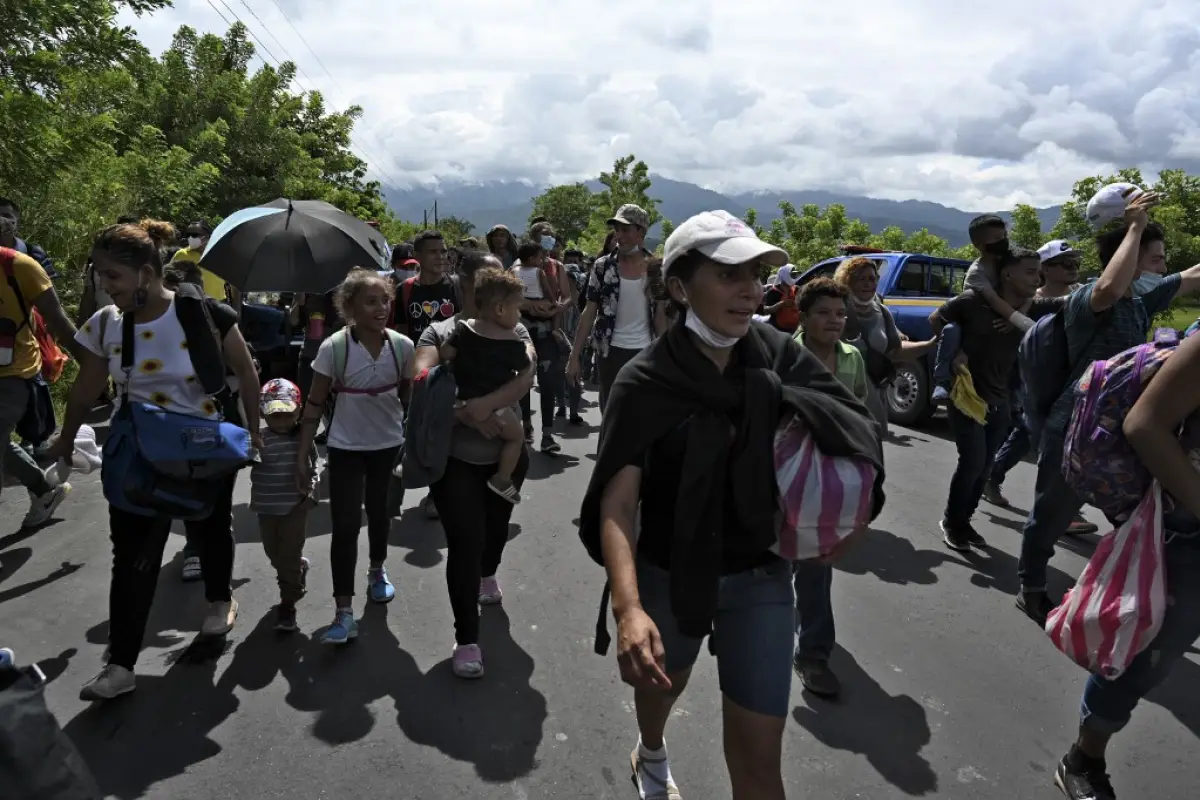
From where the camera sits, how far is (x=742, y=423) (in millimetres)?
2129

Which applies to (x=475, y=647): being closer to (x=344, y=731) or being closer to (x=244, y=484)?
(x=344, y=731)

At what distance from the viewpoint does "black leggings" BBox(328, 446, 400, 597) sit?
12.9 ft

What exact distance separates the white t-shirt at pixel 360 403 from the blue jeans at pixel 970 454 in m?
3.44

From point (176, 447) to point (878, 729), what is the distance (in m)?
2.98

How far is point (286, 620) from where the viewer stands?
13.2 feet

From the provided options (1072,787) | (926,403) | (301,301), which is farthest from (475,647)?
(926,403)

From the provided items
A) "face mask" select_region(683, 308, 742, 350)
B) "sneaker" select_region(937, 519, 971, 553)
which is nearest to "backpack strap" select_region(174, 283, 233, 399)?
"face mask" select_region(683, 308, 742, 350)

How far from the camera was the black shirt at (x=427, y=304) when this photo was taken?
595cm

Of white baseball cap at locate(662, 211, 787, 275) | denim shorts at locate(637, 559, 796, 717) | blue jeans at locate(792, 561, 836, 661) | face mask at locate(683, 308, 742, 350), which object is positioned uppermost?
white baseball cap at locate(662, 211, 787, 275)

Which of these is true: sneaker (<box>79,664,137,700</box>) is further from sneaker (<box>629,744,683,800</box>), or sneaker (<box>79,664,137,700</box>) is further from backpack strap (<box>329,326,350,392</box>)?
sneaker (<box>629,744,683,800</box>)

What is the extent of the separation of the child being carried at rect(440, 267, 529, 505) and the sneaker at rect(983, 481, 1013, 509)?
4.23m

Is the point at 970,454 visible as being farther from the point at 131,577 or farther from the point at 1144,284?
the point at 131,577

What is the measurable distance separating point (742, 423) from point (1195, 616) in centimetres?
163

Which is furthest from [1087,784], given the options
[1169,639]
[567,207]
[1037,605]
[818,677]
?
[567,207]
